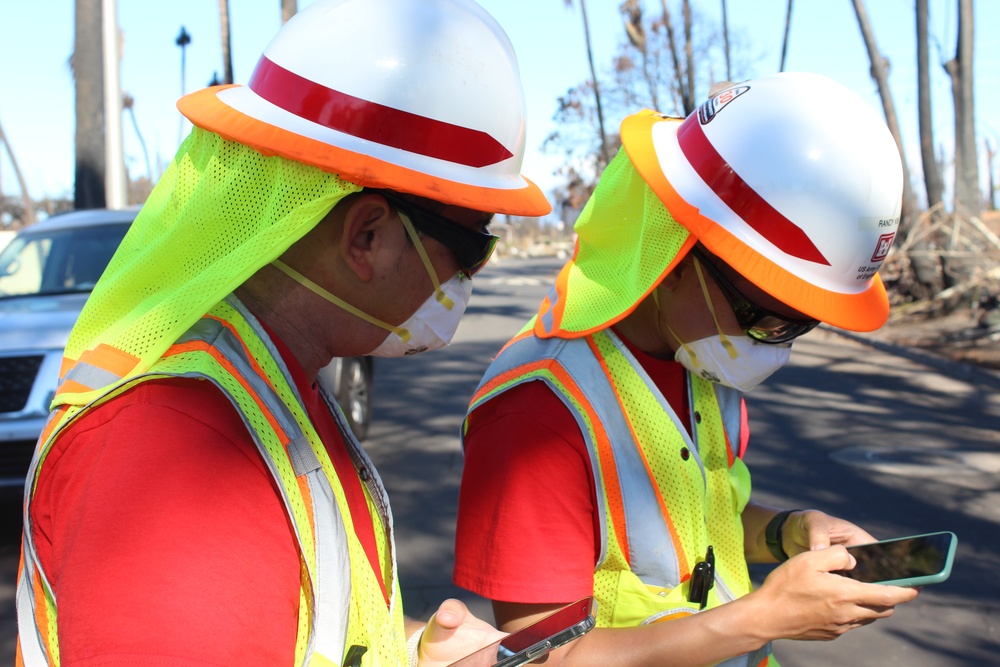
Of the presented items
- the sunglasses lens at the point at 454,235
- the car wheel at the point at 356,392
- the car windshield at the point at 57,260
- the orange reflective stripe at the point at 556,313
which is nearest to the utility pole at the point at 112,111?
the car windshield at the point at 57,260

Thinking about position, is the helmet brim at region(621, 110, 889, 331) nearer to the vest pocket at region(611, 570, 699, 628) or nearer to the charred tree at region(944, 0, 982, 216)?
the vest pocket at region(611, 570, 699, 628)

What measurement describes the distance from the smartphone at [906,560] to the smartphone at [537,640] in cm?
79

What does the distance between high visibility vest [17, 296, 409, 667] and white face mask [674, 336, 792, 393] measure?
3.33ft

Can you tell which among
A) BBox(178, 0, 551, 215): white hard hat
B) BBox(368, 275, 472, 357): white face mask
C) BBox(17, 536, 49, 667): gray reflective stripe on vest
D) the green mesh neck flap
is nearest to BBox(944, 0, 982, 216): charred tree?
BBox(368, 275, 472, 357): white face mask

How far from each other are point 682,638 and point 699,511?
351mm

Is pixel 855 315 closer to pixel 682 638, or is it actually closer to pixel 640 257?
pixel 640 257

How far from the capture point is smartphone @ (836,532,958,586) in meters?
1.81

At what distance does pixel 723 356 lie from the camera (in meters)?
2.10

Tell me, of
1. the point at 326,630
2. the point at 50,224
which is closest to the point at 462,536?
the point at 326,630

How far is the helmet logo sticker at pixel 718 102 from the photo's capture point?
79.7 inches

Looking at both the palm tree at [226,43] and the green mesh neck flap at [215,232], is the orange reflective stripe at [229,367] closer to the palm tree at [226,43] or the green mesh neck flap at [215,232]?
the green mesh neck flap at [215,232]

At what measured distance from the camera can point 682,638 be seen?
167cm

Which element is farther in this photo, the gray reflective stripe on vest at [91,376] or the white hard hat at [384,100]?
the white hard hat at [384,100]

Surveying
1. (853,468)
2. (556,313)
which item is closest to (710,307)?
(556,313)
